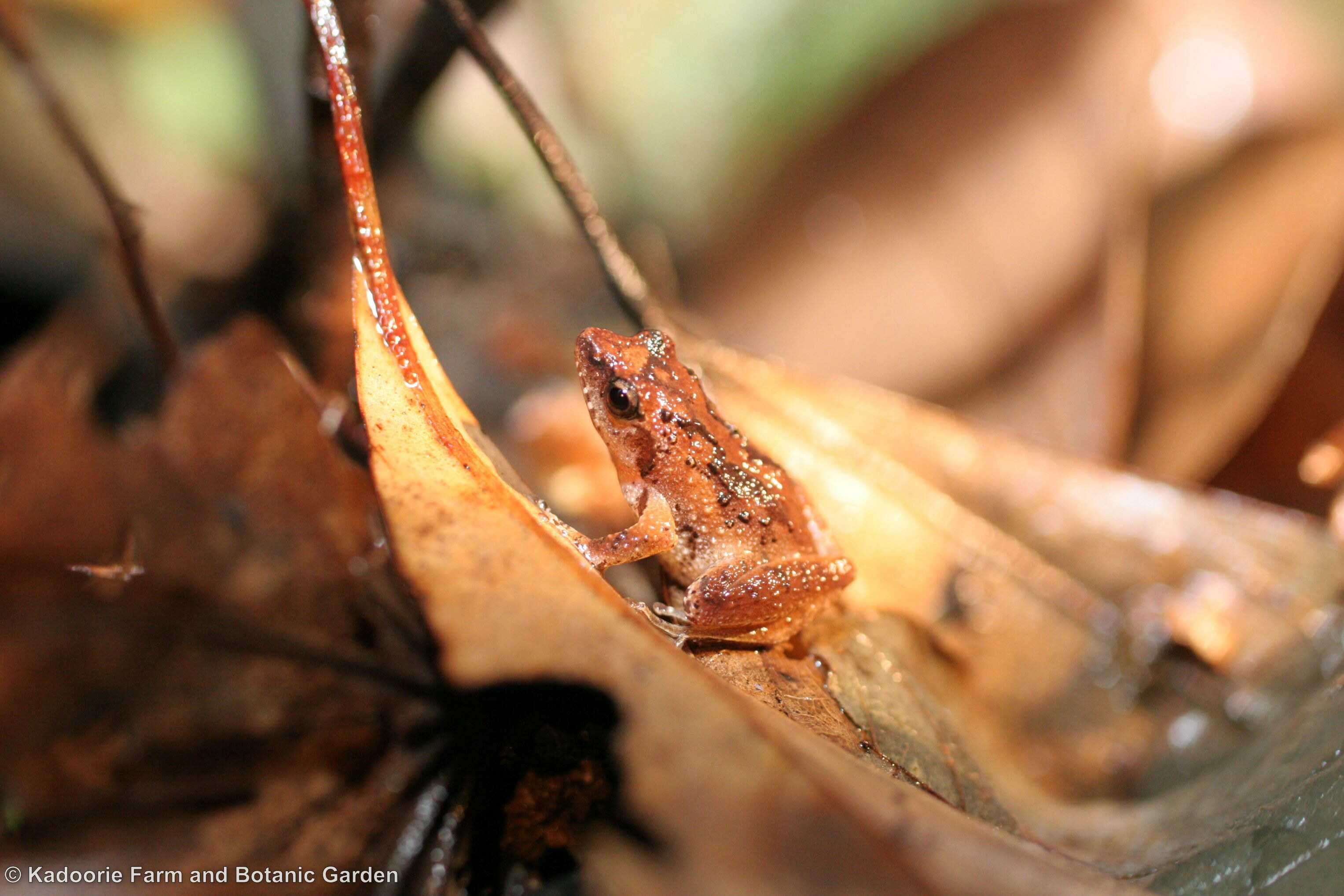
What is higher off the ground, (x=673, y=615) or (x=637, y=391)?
(x=637, y=391)

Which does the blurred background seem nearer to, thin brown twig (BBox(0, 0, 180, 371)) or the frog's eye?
thin brown twig (BBox(0, 0, 180, 371))

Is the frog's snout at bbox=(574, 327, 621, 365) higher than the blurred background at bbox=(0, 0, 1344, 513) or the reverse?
the reverse

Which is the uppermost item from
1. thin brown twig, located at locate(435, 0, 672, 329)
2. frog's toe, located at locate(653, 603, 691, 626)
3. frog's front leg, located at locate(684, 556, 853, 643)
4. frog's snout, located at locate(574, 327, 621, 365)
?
thin brown twig, located at locate(435, 0, 672, 329)

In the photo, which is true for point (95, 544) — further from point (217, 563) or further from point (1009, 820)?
point (1009, 820)

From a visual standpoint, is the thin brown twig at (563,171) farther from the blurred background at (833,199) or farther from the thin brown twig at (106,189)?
the thin brown twig at (106,189)

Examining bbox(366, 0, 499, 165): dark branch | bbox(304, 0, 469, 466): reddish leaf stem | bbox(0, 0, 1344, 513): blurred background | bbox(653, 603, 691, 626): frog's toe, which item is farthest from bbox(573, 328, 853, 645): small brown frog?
bbox(366, 0, 499, 165): dark branch

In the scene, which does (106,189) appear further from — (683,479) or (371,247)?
(683,479)

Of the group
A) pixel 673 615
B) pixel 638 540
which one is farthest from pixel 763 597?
pixel 638 540
